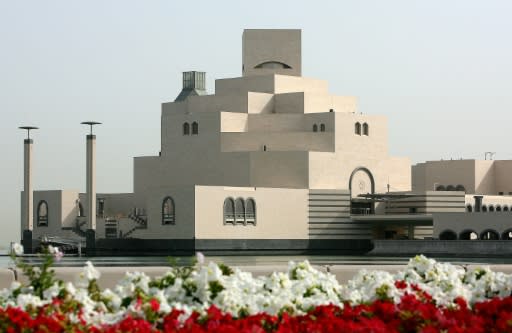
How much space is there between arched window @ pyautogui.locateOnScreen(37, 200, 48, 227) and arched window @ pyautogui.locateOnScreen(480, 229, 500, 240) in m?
41.5

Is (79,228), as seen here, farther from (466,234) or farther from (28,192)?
(466,234)

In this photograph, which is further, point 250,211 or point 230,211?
point 250,211

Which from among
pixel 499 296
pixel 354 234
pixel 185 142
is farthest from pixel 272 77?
pixel 499 296

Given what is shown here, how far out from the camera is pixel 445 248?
90.5 meters

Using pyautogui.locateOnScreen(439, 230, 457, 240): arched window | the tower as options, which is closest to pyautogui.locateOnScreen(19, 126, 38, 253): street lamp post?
the tower

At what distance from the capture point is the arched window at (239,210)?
9432 centimetres

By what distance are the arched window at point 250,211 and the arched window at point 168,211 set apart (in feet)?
20.2

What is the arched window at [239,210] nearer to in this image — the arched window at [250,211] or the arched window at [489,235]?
the arched window at [250,211]

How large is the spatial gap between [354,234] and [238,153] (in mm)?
12627

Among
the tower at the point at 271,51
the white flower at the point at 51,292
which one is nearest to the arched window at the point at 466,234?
the tower at the point at 271,51

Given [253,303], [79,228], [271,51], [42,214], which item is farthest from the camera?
[42,214]

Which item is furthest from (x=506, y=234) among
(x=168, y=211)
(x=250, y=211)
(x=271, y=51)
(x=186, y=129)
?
(x=186, y=129)

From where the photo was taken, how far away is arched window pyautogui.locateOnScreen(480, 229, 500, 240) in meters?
93.3

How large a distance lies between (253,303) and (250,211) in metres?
82.3
